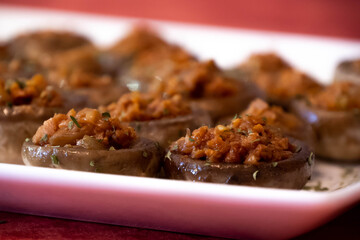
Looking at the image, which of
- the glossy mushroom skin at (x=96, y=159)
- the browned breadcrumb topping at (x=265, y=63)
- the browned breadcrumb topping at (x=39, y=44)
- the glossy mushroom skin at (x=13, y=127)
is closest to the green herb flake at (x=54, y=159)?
the glossy mushroom skin at (x=96, y=159)

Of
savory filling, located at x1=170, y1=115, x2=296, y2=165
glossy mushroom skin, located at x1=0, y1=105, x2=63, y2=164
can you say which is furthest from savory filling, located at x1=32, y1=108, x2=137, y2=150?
glossy mushroom skin, located at x1=0, y1=105, x2=63, y2=164

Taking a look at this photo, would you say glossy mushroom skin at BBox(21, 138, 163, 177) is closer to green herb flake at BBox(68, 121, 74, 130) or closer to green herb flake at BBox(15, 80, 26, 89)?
green herb flake at BBox(68, 121, 74, 130)

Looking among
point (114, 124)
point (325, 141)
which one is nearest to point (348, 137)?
point (325, 141)

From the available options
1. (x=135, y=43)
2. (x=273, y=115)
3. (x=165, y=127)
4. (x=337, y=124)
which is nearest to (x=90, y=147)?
(x=165, y=127)

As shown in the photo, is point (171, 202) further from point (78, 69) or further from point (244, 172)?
point (78, 69)

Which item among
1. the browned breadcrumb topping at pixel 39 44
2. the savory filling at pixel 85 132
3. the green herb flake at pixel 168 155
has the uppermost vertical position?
the savory filling at pixel 85 132

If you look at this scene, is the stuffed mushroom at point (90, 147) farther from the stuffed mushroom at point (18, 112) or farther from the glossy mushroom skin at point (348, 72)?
the glossy mushroom skin at point (348, 72)
